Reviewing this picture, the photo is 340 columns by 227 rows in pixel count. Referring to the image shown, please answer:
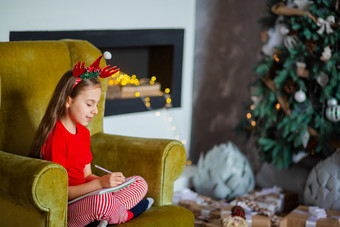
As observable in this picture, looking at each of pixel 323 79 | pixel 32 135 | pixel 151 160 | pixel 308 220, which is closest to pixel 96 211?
pixel 151 160

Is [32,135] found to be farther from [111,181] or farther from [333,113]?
[333,113]

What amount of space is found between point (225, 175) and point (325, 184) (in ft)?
2.04

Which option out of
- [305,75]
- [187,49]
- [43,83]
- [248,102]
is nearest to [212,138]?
[248,102]

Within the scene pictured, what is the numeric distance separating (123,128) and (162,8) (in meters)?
0.86

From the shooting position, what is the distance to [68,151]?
1.95 meters

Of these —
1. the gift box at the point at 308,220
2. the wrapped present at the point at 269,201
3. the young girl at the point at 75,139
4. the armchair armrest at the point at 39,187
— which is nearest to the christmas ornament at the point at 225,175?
the wrapped present at the point at 269,201

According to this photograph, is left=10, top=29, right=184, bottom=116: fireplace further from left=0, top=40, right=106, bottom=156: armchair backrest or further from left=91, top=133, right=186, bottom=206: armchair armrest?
left=91, top=133, right=186, bottom=206: armchair armrest

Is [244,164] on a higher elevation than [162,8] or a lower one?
lower

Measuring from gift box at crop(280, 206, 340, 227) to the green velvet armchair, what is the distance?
0.70 meters

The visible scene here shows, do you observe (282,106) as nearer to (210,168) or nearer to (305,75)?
(305,75)

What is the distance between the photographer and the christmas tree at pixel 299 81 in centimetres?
295

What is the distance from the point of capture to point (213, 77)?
3.85 metres

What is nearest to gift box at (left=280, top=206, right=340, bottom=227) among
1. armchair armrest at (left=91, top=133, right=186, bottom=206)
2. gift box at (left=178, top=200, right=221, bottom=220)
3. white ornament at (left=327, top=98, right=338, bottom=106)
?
gift box at (left=178, top=200, right=221, bottom=220)

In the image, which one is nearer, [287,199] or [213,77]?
[287,199]
